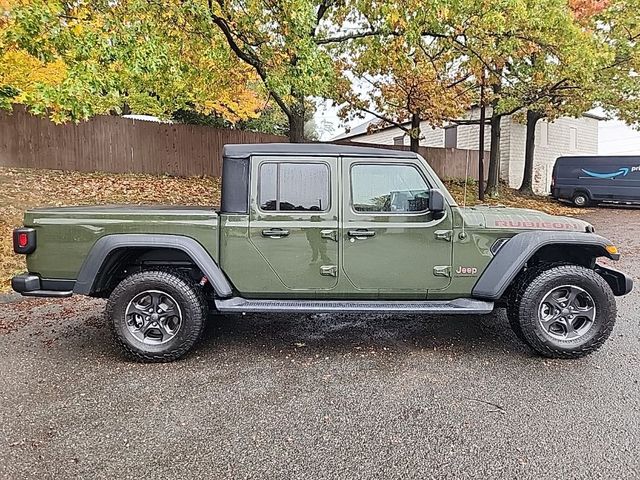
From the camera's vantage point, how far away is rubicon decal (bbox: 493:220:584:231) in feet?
12.6

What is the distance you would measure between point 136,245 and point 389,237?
209cm

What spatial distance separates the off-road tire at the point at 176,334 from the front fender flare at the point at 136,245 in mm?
232

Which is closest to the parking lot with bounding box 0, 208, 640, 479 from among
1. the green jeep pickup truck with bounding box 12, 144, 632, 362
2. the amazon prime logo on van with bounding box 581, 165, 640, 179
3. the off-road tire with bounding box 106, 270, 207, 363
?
the off-road tire with bounding box 106, 270, 207, 363

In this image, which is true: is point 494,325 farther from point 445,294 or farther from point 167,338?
point 167,338

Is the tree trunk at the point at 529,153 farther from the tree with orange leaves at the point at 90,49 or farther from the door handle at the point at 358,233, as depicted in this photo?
the door handle at the point at 358,233

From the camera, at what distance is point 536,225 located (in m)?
3.88

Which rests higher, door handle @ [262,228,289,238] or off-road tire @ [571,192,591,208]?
off-road tire @ [571,192,591,208]

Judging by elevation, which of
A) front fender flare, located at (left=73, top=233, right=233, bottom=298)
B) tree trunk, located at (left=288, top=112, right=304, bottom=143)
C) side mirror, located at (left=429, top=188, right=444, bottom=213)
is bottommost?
front fender flare, located at (left=73, top=233, right=233, bottom=298)

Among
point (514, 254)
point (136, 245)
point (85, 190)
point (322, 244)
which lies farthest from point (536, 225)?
point (85, 190)

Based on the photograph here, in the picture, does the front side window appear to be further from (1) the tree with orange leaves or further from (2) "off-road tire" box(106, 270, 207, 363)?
(1) the tree with orange leaves

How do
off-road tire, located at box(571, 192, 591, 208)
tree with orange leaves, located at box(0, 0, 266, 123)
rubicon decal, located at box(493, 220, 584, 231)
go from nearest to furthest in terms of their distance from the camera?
rubicon decal, located at box(493, 220, 584, 231), tree with orange leaves, located at box(0, 0, 266, 123), off-road tire, located at box(571, 192, 591, 208)

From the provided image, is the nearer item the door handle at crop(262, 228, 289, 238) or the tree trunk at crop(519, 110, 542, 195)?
the door handle at crop(262, 228, 289, 238)

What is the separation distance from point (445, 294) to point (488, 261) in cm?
46

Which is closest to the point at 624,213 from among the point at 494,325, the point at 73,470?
the point at 494,325
